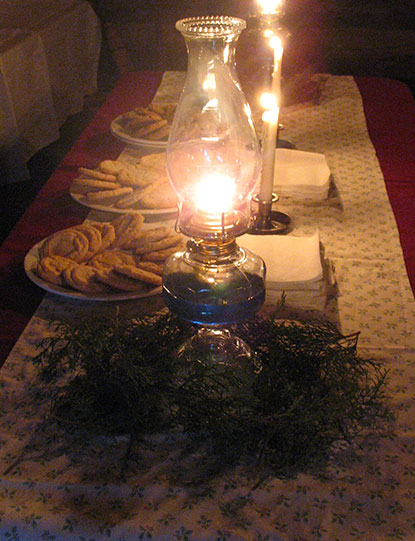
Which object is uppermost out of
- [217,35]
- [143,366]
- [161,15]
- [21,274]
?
[217,35]

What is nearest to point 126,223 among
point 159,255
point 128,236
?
point 128,236

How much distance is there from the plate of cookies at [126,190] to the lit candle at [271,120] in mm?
226

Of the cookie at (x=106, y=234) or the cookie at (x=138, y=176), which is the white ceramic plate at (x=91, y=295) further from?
the cookie at (x=138, y=176)

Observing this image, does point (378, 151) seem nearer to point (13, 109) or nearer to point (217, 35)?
point (217, 35)

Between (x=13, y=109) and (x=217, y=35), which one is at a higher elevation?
(x=217, y=35)

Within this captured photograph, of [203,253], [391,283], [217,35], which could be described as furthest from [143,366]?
[391,283]

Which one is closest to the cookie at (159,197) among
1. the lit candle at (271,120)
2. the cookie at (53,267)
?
the lit candle at (271,120)

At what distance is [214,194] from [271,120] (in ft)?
1.54

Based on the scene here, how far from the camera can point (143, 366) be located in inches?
30.9

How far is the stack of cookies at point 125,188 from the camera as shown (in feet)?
4.53

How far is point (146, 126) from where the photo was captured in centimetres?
185

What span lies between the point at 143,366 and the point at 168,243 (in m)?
0.38

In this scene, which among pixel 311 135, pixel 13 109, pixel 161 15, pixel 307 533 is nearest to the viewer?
pixel 307 533

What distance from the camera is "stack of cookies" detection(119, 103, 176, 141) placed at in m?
1.81
